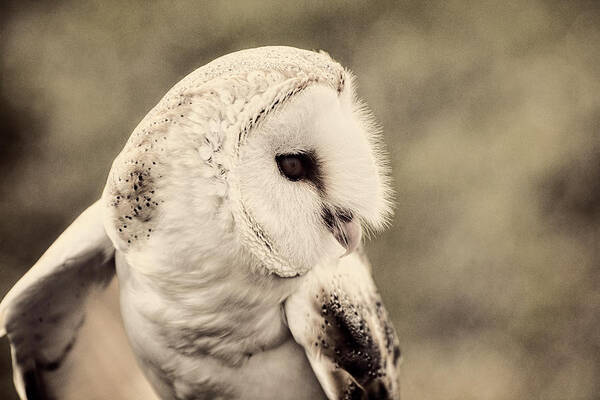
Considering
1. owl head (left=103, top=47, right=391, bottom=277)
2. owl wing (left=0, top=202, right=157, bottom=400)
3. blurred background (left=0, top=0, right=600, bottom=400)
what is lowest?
owl wing (left=0, top=202, right=157, bottom=400)

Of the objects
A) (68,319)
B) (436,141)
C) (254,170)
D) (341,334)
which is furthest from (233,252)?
(436,141)

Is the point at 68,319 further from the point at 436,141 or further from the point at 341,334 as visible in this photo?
the point at 436,141

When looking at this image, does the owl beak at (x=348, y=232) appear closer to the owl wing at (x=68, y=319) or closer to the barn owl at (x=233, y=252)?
the barn owl at (x=233, y=252)

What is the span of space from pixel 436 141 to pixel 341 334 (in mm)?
627

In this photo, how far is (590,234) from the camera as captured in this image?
1211mm

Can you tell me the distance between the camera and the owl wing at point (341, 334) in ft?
2.23

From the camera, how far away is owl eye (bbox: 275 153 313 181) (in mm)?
530

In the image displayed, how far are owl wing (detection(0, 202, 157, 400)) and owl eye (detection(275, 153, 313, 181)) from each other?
28 centimetres

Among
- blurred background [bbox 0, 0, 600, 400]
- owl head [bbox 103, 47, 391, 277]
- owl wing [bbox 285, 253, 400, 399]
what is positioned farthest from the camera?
blurred background [bbox 0, 0, 600, 400]

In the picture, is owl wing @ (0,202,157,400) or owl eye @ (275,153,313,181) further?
owl wing @ (0,202,157,400)

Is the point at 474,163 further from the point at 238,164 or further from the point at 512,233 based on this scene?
the point at 238,164

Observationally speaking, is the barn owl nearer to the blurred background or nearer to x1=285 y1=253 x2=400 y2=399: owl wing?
x1=285 y1=253 x2=400 y2=399: owl wing

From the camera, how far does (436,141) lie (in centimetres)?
122

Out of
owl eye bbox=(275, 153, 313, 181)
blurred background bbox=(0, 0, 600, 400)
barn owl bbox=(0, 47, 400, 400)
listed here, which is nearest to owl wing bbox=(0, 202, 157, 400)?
barn owl bbox=(0, 47, 400, 400)
